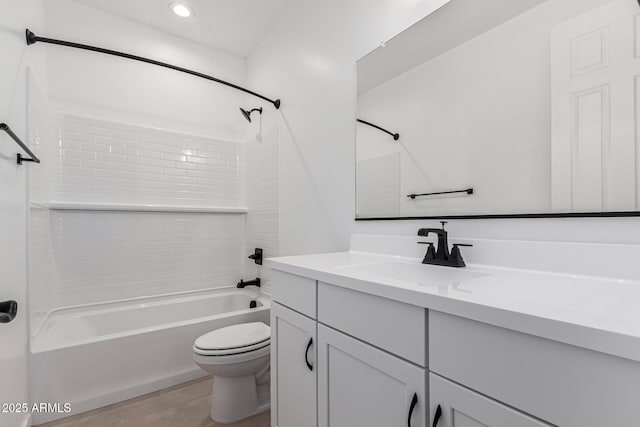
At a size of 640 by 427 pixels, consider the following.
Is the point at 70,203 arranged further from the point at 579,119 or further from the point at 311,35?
the point at 579,119

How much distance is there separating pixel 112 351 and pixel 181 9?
100 inches

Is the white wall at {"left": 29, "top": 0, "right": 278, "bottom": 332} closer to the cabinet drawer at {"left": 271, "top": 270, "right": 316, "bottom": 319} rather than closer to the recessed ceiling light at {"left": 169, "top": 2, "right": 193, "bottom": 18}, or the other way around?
the recessed ceiling light at {"left": 169, "top": 2, "right": 193, "bottom": 18}

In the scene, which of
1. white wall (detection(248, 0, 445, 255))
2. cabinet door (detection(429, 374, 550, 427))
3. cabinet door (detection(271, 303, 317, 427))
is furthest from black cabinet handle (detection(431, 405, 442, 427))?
white wall (detection(248, 0, 445, 255))

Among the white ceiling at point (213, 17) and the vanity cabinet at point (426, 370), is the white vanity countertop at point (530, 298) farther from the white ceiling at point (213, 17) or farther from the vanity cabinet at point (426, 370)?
the white ceiling at point (213, 17)

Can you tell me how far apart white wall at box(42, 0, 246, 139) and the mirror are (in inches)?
74.6

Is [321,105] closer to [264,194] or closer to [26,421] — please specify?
[264,194]

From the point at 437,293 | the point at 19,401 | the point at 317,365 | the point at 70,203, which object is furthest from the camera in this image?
the point at 70,203

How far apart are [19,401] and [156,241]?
1313 mm

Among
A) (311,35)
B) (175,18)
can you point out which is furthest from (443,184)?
(175,18)

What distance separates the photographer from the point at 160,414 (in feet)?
5.60

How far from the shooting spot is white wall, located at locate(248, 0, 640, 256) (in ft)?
4.67

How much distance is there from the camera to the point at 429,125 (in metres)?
1.31

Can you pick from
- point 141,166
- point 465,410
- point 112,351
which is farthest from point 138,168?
point 465,410

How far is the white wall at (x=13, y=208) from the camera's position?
49.7 inches
